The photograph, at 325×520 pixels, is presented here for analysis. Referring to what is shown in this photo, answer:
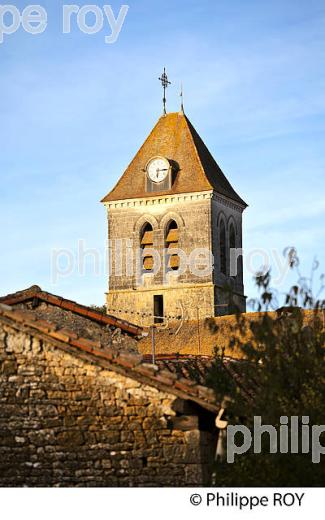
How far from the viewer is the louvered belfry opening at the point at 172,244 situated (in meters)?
53.6

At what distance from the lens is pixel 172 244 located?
178 ft

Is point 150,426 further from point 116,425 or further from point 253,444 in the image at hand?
point 253,444

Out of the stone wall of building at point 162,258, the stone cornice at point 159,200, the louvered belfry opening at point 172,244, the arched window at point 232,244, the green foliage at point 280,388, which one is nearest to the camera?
the green foliage at point 280,388

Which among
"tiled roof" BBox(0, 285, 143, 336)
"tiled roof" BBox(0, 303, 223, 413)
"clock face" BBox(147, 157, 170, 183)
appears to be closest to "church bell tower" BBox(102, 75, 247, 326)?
"clock face" BBox(147, 157, 170, 183)

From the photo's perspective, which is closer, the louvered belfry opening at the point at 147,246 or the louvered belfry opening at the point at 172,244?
the louvered belfry opening at the point at 172,244

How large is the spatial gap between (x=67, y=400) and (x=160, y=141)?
143ft

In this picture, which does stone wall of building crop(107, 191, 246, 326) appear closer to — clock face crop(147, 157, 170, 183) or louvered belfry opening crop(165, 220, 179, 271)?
louvered belfry opening crop(165, 220, 179, 271)

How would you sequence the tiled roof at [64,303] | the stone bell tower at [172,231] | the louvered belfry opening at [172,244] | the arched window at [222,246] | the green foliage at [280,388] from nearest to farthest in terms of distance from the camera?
the green foliage at [280,388], the tiled roof at [64,303], the stone bell tower at [172,231], the louvered belfry opening at [172,244], the arched window at [222,246]

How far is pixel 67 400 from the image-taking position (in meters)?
12.6

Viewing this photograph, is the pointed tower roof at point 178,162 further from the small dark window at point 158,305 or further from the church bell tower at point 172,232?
the small dark window at point 158,305

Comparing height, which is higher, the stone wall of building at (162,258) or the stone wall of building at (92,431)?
the stone wall of building at (162,258)

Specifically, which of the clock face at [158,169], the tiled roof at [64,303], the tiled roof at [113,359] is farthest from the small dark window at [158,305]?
the tiled roof at [113,359]
